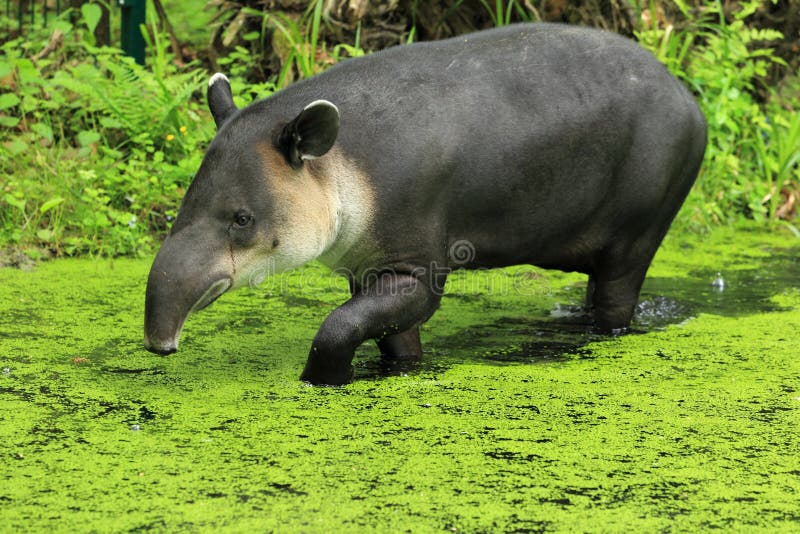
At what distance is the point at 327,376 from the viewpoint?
14.8ft

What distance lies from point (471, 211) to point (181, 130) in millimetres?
3066

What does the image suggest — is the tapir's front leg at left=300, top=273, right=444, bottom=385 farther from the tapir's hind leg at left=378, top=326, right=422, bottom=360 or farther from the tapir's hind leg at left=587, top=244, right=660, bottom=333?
the tapir's hind leg at left=587, top=244, right=660, bottom=333

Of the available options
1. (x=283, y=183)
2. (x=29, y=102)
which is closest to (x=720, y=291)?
(x=283, y=183)

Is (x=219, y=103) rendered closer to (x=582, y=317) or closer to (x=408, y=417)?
(x=408, y=417)

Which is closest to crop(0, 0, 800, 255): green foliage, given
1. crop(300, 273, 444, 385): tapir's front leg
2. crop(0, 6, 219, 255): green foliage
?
crop(0, 6, 219, 255): green foliage

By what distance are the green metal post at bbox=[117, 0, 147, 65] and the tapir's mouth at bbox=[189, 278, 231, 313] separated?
14.4 feet

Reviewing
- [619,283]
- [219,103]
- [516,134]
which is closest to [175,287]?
[219,103]

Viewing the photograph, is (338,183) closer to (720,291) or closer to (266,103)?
(266,103)

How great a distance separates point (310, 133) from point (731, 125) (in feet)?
14.4

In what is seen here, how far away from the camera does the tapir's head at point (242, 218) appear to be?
4.20 m

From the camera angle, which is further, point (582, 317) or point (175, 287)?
point (582, 317)

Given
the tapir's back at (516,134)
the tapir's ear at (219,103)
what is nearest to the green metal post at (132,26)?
the tapir's ear at (219,103)

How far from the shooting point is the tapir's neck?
14.6 feet

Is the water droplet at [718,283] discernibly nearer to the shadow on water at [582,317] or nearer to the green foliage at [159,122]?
the shadow on water at [582,317]
